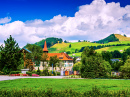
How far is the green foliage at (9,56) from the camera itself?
116ft

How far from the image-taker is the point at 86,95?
30.8 feet

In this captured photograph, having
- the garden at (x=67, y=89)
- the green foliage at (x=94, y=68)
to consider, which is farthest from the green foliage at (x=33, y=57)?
the garden at (x=67, y=89)

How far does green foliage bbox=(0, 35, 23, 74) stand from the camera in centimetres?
3528

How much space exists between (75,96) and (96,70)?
18.6 m

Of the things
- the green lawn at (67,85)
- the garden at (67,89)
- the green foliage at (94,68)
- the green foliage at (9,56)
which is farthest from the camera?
the green foliage at (9,56)

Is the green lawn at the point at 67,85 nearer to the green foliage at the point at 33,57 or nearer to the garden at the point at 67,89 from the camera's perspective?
the garden at the point at 67,89

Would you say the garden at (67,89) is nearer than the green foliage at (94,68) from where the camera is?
Yes

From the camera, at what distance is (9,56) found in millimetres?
35281

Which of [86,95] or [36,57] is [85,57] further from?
[36,57]

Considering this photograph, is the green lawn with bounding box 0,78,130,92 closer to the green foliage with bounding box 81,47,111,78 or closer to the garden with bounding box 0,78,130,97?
the garden with bounding box 0,78,130,97

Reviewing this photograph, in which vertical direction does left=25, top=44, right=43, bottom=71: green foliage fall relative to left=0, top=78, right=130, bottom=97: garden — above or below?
above

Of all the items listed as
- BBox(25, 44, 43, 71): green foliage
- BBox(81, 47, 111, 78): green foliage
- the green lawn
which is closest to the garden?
the green lawn

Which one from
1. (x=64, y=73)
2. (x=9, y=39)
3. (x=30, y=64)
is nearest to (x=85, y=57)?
(x=64, y=73)

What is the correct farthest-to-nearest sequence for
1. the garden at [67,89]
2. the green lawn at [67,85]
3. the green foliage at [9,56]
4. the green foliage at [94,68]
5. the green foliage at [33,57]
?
the green foliage at [33,57] < the green foliage at [9,56] < the green foliage at [94,68] < the green lawn at [67,85] < the garden at [67,89]
